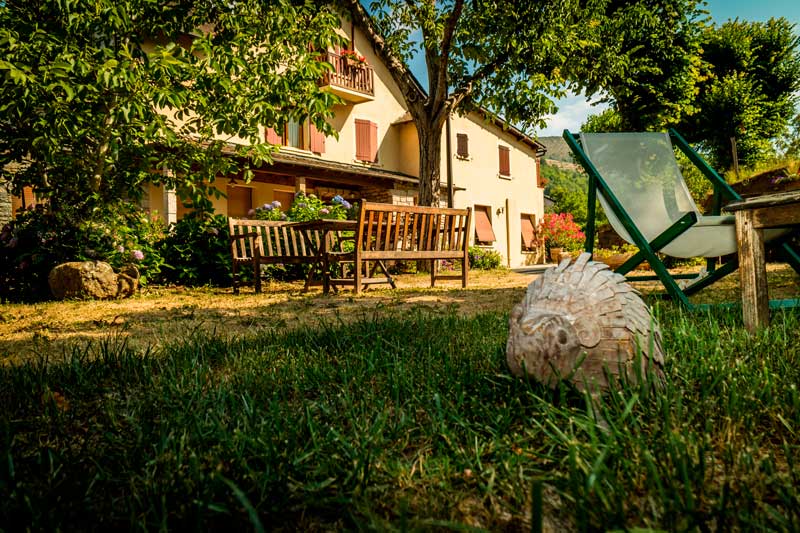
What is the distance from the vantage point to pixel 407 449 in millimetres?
1104

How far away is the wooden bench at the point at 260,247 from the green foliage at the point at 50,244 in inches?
52.2

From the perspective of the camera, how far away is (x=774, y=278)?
Answer: 5.46m

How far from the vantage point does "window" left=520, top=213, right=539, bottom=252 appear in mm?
20391

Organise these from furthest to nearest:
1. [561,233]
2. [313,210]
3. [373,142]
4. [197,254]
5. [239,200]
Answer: [561,233]
[373,142]
[239,200]
[313,210]
[197,254]

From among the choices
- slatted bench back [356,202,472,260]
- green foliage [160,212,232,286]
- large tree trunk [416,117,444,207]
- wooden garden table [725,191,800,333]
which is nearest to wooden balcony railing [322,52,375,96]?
large tree trunk [416,117,444,207]

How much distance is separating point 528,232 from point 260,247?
16.2m

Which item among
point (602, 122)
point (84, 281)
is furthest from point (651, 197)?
point (602, 122)

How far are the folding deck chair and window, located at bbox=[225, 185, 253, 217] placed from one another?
11368 millimetres

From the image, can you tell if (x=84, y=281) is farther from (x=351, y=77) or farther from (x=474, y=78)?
(x=351, y=77)

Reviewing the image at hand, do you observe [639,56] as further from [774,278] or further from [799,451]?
[799,451]

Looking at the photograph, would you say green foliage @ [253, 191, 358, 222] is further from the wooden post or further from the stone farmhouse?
the wooden post

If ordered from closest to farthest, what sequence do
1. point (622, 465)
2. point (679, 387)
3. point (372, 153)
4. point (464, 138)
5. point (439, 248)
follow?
point (622, 465) < point (679, 387) < point (439, 248) < point (372, 153) < point (464, 138)

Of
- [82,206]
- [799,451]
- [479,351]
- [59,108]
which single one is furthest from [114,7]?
[799,451]

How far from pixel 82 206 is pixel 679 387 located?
711 centimetres
